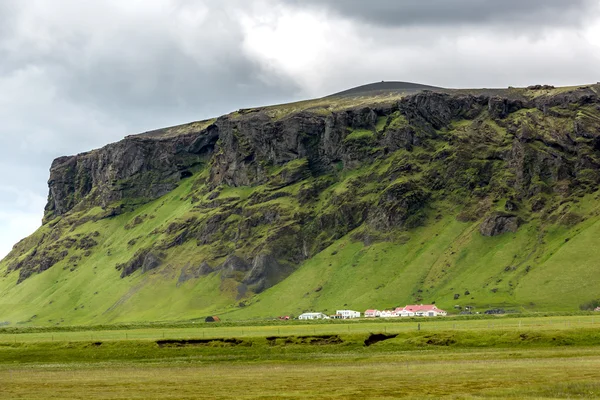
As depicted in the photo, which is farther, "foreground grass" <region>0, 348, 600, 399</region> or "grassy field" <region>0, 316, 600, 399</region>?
"grassy field" <region>0, 316, 600, 399</region>

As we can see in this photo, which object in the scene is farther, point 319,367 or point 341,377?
point 319,367

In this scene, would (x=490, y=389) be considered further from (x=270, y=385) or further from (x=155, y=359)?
(x=155, y=359)

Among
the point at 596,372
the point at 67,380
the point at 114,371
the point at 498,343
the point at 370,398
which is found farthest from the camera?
the point at 498,343

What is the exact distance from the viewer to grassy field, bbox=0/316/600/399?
66375 mm

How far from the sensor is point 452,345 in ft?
364

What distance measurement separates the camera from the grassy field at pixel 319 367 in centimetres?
6638

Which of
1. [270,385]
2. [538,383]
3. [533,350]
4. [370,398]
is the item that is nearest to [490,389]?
[538,383]

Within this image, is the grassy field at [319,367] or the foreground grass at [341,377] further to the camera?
the grassy field at [319,367]

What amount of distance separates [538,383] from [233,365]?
44514 millimetres

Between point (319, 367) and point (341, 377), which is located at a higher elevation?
point (341, 377)

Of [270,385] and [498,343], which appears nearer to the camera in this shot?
[270,385]

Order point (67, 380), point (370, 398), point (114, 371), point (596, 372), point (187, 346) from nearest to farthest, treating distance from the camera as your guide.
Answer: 1. point (370, 398)
2. point (596, 372)
3. point (67, 380)
4. point (114, 371)
5. point (187, 346)

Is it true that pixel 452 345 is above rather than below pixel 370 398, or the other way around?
below

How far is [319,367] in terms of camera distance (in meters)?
91.6
